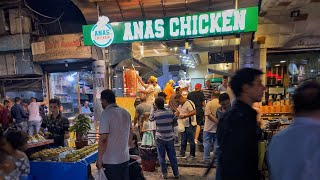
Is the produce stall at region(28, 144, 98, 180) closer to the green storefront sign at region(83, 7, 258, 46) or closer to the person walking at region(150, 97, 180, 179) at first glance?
the person walking at region(150, 97, 180, 179)

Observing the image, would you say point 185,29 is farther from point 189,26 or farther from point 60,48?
point 60,48

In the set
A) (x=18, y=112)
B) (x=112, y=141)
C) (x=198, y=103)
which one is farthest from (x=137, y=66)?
(x=112, y=141)

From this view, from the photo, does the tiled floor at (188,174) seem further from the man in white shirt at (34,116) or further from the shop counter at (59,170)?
the man in white shirt at (34,116)

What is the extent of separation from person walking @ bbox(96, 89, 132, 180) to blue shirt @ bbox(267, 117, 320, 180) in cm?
227

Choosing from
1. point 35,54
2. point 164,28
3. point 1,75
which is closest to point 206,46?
point 164,28

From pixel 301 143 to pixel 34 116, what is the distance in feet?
31.7

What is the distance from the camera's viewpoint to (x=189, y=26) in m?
6.03

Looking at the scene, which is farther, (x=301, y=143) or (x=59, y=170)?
(x=59, y=170)

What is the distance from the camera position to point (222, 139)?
2.13 meters

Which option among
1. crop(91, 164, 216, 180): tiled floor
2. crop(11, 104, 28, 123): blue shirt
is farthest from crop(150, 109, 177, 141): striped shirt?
crop(11, 104, 28, 123): blue shirt

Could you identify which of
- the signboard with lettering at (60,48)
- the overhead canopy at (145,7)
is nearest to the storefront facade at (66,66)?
the signboard with lettering at (60,48)

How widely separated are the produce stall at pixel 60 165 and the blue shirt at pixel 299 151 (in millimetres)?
3084

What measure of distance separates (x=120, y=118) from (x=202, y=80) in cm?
1151

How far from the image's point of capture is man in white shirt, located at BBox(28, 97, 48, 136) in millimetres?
9219
